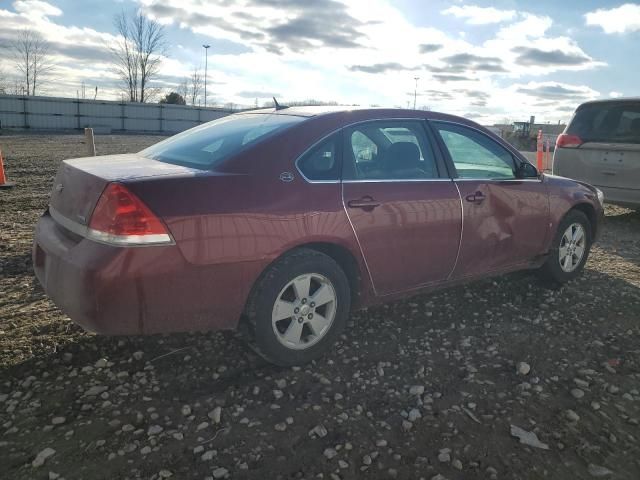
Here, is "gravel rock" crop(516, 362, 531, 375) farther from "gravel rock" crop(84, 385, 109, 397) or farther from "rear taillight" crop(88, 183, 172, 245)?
"gravel rock" crop(84, 385, 109, 397)

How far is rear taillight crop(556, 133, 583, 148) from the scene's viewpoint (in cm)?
770

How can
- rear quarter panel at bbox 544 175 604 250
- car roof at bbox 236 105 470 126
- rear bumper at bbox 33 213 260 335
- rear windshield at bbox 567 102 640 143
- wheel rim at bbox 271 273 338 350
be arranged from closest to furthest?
rear bumper at bbox 33 213 260 335 → wheel rim at bbox 271 273 338 350 → car roof at bbox 236 105 470 126 → rear quarter panel at bbox 544 175 604 250 → rear windshield at bbox 567 102 640 143

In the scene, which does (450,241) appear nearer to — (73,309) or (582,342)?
(582,342)

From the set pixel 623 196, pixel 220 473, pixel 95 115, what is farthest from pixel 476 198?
pixel 95 115

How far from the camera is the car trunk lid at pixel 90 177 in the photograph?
2.72 m

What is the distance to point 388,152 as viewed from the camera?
358cm

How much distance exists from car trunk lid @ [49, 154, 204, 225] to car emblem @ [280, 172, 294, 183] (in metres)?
0.45

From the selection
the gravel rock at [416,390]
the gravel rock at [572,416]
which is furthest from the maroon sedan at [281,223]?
the gravel rock at [572,416]

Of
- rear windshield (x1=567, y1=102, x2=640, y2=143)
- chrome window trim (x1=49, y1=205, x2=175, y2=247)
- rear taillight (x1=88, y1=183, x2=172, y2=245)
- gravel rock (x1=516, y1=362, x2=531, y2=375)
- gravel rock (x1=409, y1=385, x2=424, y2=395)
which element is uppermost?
rear windshield (x1=567, y1=102, x2=640, y2=143)

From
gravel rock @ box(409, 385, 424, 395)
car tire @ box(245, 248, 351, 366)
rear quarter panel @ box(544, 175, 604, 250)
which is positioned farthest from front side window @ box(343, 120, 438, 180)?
rear quarter panel @ box(544, 175, 604, 250)

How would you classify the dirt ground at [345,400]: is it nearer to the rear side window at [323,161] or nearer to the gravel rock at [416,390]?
the gravel rock at [416,390]

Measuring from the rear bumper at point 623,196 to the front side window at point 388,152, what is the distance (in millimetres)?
4873

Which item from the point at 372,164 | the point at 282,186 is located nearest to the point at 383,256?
the point at 372,164

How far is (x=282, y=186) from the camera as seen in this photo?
2.99 meters
